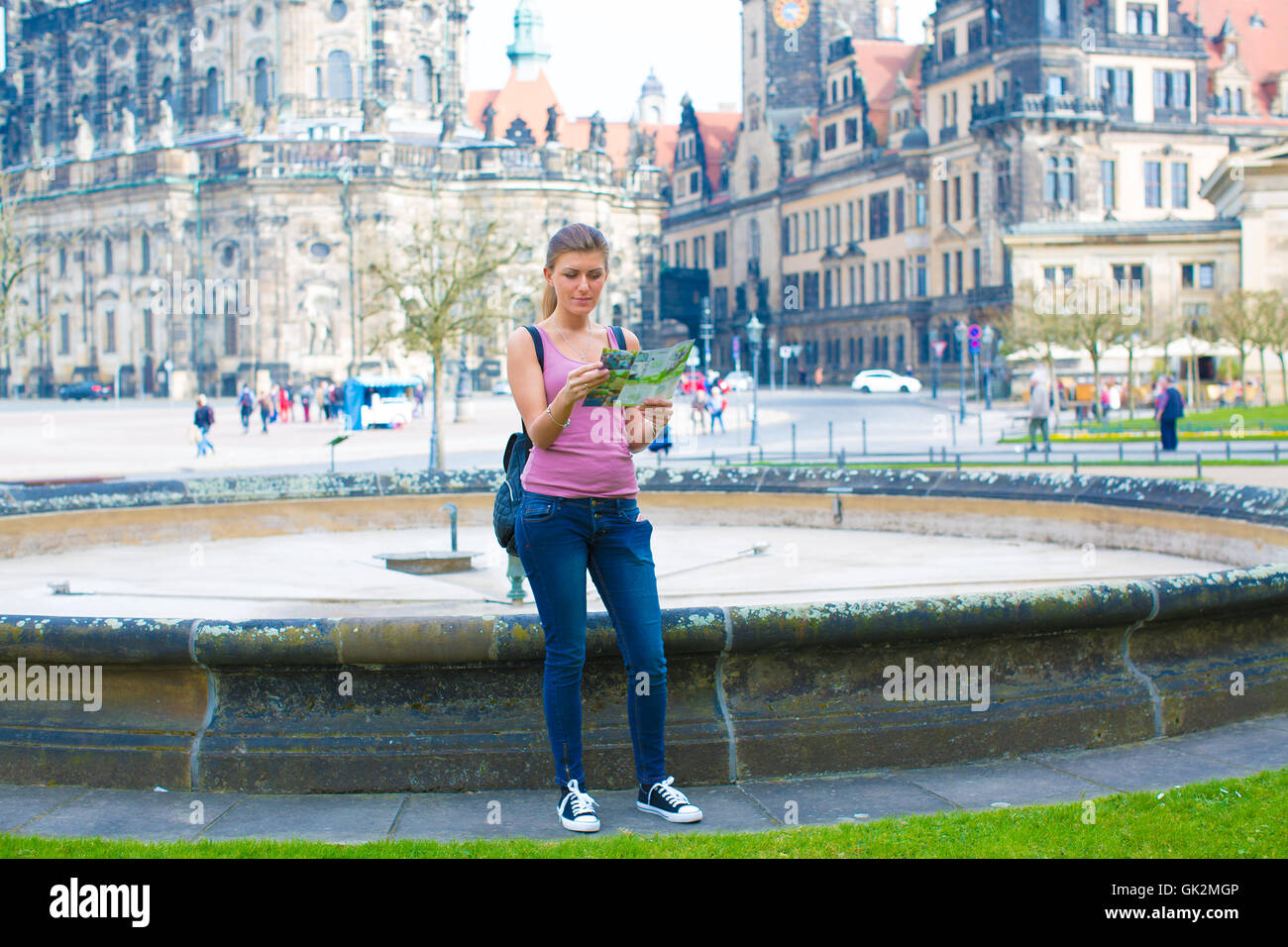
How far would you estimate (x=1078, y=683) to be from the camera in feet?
18.7

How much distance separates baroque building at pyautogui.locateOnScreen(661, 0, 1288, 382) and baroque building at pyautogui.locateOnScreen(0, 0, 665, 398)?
407 inches

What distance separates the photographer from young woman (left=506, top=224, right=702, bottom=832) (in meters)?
4.93

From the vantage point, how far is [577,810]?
480cm

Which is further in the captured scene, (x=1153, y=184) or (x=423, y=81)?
(x=423, y=81)

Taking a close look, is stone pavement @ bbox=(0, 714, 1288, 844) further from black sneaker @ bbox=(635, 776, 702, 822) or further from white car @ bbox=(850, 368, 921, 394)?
white car @ bbox=(850, 368, 921, 394)

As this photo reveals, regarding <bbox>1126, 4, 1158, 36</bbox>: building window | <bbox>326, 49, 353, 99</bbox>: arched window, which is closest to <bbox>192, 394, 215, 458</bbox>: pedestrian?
<bbox>326, 49, 353, 99</bbox>: arched window

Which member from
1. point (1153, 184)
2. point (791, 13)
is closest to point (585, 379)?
point (1153, 184)

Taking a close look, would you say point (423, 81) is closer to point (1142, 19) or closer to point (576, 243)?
point (1142, 19)

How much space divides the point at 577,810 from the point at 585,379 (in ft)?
4.61
